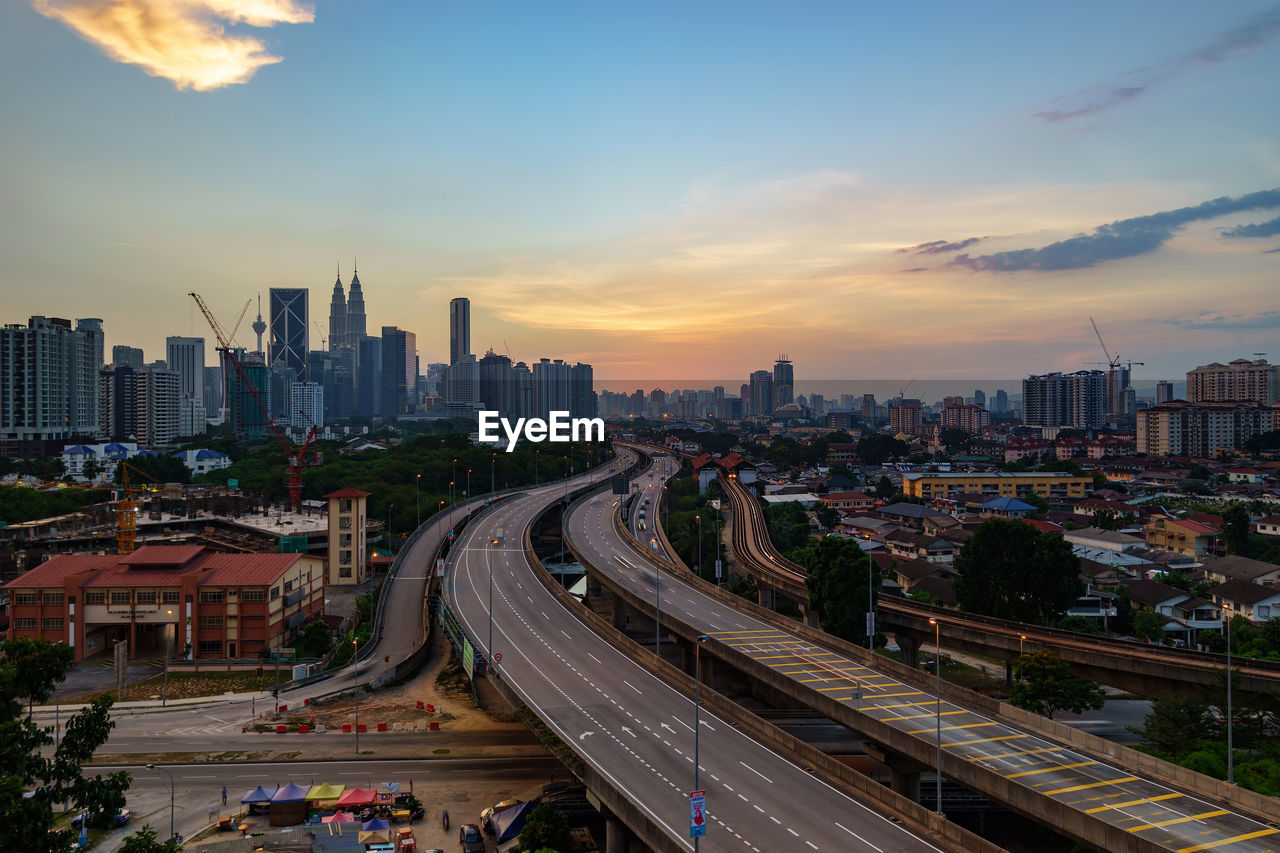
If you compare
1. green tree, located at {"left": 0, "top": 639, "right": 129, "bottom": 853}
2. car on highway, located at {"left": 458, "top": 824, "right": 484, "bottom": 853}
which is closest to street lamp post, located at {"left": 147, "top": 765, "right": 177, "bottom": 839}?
car on highway, located at {"left": 458, "top": 824, "right": 484, "bottom": 853}

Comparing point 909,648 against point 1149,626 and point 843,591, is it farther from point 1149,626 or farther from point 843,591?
point 1149,626

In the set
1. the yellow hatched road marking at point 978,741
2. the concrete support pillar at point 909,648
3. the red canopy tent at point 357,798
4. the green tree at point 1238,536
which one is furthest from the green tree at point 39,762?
the green tree at point 1238,536

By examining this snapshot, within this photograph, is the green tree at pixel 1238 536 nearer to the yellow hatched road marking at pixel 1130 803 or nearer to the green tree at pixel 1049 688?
the green tree at pixel 1049 688

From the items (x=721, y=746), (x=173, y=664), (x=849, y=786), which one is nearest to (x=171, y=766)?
(x=173, y=664)

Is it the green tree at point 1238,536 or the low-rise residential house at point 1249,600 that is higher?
the green tree at point 1238,536

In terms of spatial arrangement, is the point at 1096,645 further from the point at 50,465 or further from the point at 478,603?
the point at 50,465

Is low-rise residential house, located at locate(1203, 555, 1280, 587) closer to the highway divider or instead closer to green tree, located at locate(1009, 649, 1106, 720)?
green tree, located at locate(1009, 649, 1106, 720)
